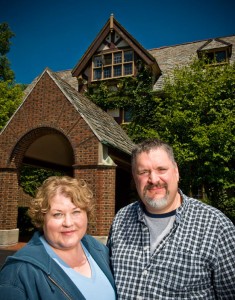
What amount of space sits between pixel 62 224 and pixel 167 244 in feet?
2.79

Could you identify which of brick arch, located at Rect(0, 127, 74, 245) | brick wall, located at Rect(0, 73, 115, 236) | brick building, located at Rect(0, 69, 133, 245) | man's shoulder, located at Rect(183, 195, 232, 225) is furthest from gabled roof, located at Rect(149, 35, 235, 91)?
man's shoulder, located at Rect(183, 195, 232, 225)

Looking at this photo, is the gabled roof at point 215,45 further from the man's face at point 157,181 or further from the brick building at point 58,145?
the man's face at point 157,181

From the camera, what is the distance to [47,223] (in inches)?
80.7

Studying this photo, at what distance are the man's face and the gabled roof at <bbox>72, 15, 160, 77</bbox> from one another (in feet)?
47.3

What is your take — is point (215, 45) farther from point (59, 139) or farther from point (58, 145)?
point (59, 139)

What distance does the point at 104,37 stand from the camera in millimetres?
17234

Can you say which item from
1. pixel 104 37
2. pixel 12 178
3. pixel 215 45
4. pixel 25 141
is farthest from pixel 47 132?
pixel 215 45

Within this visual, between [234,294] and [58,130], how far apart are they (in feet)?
27.4

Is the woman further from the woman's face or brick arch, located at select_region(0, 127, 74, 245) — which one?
brick arch, located at select_region(0, 127, 74, 245)

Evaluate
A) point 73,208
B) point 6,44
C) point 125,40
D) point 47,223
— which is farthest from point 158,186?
point 6,44

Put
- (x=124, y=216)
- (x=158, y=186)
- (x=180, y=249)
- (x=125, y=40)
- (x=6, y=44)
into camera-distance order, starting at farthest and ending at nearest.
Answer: (x=6, y=44)
(x=125, y=40)
(x=124, y=216)
(x=158, y=186)
(x=180, y=249)

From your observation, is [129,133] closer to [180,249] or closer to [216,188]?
[216,188]

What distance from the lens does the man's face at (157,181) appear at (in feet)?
7.63

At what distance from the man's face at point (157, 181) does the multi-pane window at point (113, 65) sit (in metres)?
14.9
